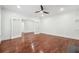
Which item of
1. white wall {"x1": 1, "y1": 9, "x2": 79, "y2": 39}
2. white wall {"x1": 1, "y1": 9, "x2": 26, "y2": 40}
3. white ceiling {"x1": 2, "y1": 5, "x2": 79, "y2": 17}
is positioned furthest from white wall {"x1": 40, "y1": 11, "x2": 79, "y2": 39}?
white wall {"x1": 1, "y1": 9, "x2": 26, "y2": 40}

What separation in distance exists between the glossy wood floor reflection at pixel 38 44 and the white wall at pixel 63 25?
0.10 metres

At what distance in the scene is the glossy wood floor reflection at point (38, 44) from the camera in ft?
5.64

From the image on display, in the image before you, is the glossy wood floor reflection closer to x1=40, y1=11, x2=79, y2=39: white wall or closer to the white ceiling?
x1=40, y1=11, x2=79, y2=39: white wall

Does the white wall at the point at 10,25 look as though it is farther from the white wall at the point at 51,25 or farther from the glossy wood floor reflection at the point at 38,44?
the glossy wood floor reflection at the point at 38,44

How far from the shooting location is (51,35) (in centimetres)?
177

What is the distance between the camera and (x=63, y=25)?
5.73 ft

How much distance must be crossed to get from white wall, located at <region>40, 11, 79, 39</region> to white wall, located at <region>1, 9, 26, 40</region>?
1.57ft

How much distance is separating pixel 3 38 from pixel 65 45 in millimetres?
1272

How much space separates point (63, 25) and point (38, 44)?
650 millimetres

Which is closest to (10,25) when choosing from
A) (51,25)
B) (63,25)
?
(51,25)

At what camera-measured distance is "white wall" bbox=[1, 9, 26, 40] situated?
1.69m
